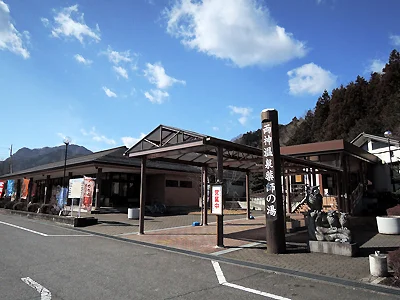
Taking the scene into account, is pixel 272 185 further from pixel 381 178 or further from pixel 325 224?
pixel 381 178

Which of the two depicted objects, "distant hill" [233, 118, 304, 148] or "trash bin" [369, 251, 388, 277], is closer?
"trash bin" [369, 251, 388, 277]

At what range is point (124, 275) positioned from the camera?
221 inches

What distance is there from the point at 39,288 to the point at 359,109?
4737 cm

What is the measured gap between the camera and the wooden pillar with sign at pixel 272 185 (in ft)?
25.6

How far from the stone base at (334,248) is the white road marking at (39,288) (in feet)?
20.9

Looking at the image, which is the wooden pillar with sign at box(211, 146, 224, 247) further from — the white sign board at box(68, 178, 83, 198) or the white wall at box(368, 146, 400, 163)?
the white wall at box(368, 146, 400, 163)

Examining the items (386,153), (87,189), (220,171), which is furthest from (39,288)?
(386,153)

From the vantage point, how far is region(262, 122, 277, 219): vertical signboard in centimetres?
802

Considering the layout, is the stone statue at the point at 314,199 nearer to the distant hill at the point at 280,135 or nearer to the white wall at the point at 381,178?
the white wall at the point at 381,178

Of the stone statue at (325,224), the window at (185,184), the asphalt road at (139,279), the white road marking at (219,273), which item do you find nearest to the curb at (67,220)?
the asphalt road at (139,279)

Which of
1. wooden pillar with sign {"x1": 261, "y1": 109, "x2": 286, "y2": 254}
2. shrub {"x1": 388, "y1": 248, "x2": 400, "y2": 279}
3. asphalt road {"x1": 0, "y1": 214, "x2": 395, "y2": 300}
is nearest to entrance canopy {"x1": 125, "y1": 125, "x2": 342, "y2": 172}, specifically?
wooden pillar with sign {"x1": 261, "y1": 109, "x2": 286, "y2": 254}

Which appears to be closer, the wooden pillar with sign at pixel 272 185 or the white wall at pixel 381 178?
the wooden pillar with sign at pixel 272 185

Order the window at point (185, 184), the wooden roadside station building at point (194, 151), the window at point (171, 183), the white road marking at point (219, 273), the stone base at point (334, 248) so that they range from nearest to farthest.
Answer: the white road marking at point (219, 273)
the stone base at point (334, 248)
the wooden roadside station building at point (194, 151)
the window at point (171, 183)
the window at point (185, 184)

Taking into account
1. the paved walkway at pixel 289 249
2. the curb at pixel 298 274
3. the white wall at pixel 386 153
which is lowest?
the curb at pixel 298 274
